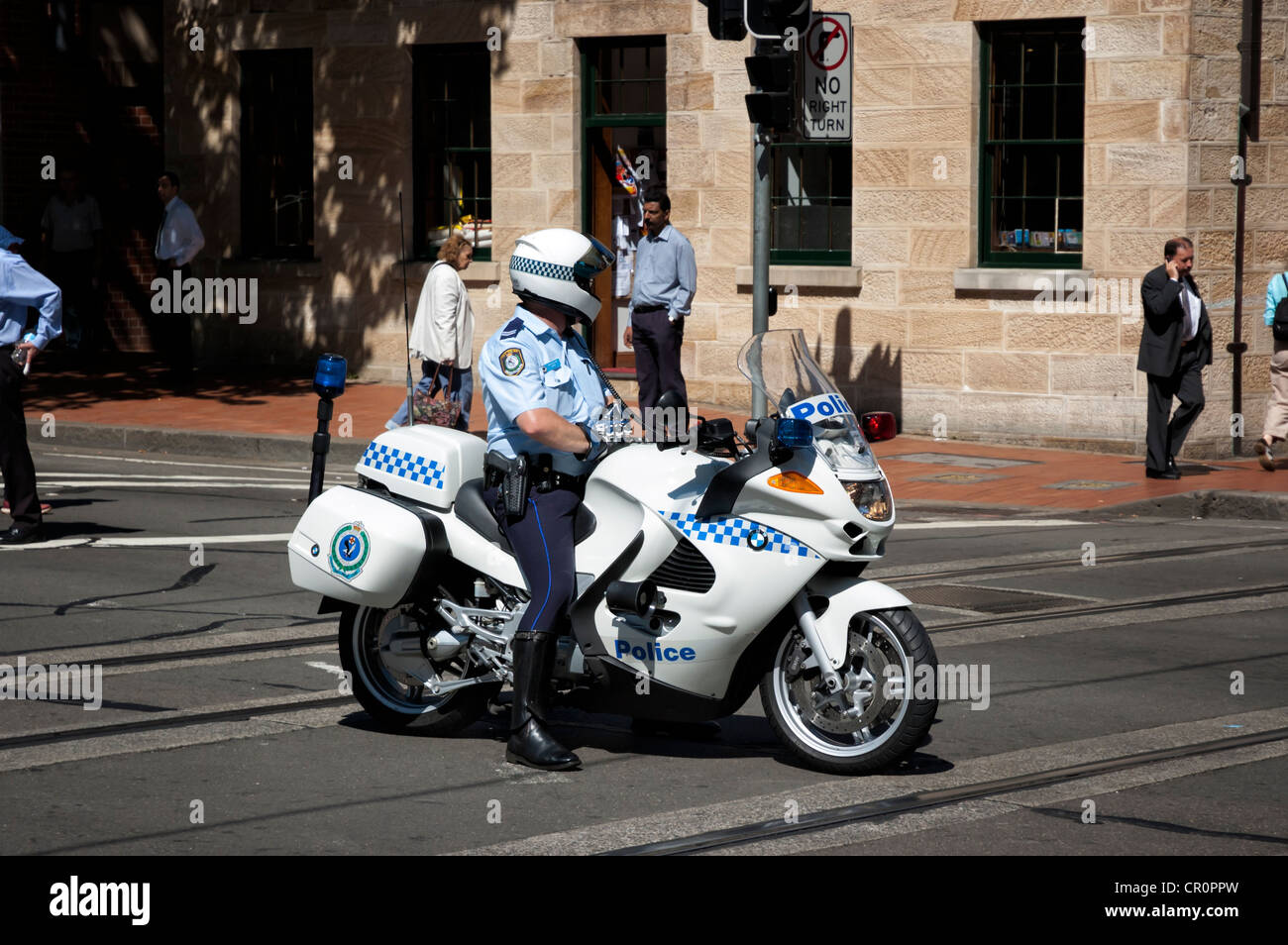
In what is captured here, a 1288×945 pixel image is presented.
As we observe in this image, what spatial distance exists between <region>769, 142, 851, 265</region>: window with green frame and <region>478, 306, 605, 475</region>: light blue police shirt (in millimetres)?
11953

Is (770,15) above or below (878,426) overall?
above

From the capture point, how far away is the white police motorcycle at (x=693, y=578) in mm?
6320

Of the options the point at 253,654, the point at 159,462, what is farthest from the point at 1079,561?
the point at 159,462

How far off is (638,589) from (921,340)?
11675 mm

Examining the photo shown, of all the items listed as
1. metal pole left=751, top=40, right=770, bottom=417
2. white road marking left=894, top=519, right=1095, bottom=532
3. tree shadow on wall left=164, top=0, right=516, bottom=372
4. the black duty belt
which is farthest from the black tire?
tree shadow on wall left=164, top=0, right=516, bottom=372

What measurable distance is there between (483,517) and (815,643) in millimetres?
1274

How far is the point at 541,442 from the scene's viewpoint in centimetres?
645

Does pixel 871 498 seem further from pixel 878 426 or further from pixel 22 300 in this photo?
pixel 22 300

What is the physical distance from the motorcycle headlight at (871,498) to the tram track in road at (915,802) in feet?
3.00

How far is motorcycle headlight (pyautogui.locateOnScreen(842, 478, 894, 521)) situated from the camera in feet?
20.7

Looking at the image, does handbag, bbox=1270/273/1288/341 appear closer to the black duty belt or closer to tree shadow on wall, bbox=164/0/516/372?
tree shadow on wall, bbox=164/0/516/372

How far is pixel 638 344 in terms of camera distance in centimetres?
1680
